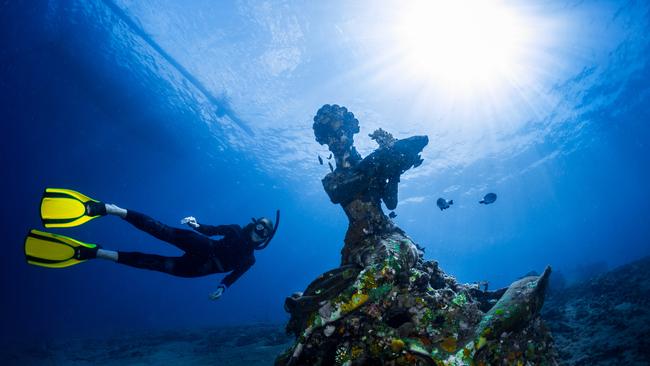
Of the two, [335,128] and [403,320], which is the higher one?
[335,128]

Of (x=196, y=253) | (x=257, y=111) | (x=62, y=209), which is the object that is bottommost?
(x=62, y=209)

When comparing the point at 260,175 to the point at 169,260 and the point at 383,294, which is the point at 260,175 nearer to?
the point at 169,260

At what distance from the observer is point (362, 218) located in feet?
16.5

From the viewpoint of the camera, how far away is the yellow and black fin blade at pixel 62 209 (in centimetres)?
476

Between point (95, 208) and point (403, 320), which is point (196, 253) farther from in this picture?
point (403, 320)

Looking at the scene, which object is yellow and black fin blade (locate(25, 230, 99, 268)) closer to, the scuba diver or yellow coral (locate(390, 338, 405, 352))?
the scuba diver

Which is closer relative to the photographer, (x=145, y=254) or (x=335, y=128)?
(x=145, y=254)

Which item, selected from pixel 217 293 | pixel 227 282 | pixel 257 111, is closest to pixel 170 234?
pixel 217 293

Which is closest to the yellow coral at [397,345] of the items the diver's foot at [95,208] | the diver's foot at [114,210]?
the diver's foot at [114,210]

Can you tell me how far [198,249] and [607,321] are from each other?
1089 cm

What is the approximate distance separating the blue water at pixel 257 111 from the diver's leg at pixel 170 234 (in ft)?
50.9

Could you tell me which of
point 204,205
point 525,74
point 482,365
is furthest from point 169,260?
point 204,205

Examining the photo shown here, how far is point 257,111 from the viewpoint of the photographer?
2638cm

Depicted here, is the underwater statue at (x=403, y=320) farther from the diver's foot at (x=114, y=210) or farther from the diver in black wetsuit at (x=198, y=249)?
the diver's foot at (x=114, y=210)
